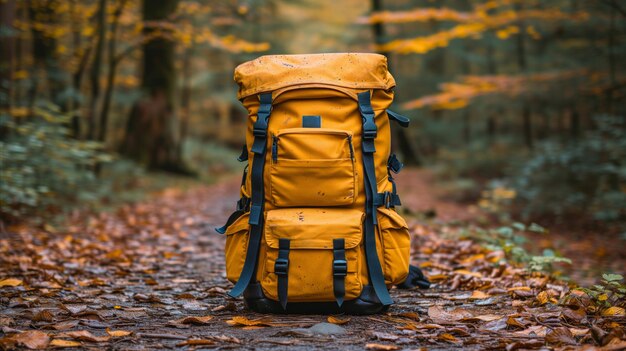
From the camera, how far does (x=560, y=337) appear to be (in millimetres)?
2467

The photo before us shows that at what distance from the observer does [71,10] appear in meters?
11.2

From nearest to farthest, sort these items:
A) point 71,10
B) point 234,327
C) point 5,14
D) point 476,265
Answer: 1. point 234,327
2. point 476,265
3. point 5,14
4. point 71,10

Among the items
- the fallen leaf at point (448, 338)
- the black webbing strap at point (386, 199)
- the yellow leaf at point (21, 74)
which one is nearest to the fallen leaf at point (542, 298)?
the fallen leaf at point (448, 338)

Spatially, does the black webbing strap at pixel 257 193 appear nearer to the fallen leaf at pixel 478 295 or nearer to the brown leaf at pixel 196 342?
the brown leaf at pixel 196 342

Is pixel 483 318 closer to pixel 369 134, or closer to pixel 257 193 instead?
pixel 369 134

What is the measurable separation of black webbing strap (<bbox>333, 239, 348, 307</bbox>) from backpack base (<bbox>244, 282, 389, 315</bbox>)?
142mm

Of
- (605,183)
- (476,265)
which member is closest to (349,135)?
(476,265)

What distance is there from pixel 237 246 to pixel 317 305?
615 millimetres

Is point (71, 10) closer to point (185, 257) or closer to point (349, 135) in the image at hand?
point (185, 257)

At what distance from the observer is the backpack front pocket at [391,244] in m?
3.18

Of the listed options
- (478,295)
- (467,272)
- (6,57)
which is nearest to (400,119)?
(478,295)

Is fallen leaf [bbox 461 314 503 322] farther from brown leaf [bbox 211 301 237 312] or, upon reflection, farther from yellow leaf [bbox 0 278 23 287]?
yellow leaf [bbox 0 278 23 287]

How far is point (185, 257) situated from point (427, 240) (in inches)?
103

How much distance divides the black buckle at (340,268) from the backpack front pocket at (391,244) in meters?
0.30
